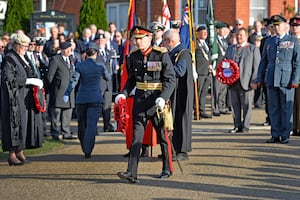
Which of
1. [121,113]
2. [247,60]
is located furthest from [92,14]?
[121,113]

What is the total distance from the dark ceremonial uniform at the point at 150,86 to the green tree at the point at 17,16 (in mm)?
17166

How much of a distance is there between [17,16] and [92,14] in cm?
250

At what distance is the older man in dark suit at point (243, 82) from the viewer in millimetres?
Answer: 16328

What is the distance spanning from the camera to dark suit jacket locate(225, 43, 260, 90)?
1642 cm

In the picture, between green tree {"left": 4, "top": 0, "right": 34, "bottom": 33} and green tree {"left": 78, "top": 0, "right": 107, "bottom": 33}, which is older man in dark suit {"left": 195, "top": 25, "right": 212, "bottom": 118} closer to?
green tree {"left": 78, "top": 0, "right": 107, "bottom": 33}

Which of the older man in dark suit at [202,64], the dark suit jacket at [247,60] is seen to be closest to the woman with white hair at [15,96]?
the dark suit jacket at [247,60]

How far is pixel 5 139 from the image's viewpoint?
1266cm

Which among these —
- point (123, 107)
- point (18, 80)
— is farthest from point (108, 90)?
point (123, 107)

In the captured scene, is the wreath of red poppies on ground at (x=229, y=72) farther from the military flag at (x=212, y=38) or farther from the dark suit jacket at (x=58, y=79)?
the dark suit jacket at (x=58, y=79)

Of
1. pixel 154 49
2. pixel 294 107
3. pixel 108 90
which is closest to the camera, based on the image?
pixel 154 49

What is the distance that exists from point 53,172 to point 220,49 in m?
8.91

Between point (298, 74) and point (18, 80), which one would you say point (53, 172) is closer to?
point (18, 80)

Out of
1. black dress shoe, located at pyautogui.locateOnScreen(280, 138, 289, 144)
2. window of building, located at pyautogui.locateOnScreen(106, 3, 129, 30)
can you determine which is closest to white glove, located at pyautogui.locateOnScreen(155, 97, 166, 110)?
black dress shoe, located at pyautogui.locateOnScreen(280, 138, 289, 144)

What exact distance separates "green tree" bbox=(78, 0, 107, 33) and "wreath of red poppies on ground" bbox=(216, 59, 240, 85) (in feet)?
38.7
